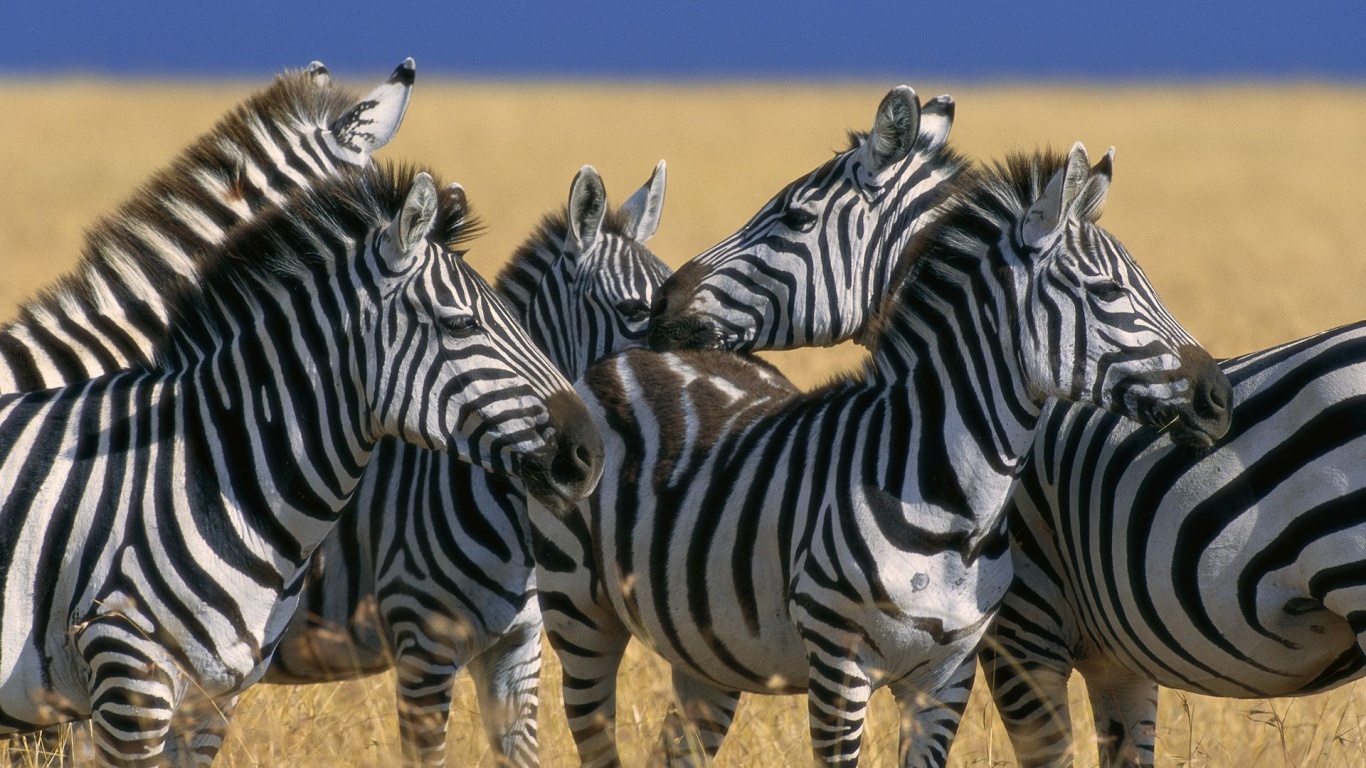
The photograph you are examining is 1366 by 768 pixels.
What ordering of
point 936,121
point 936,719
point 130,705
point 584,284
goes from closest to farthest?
point 130,705 → point 936,719 → point 936,121 → point 584,284

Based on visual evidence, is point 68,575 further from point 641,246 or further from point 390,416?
point 641,246

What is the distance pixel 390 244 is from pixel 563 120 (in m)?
34.1

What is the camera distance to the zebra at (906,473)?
4.69 metres

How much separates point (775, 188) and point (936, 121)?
21.0 meters

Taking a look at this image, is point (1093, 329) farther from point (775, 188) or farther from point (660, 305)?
point (775, 188)

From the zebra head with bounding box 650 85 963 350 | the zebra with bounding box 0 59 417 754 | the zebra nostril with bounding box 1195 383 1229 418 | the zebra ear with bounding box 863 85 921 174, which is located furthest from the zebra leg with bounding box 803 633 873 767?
the zebra with bounding box 0 59 417 754

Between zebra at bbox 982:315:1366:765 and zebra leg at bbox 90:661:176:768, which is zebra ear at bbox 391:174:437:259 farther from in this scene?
zebra at bbox 982:315:1366:765

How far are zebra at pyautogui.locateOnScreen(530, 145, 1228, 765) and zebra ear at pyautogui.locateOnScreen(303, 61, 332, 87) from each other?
289 cm

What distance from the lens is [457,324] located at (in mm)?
4551

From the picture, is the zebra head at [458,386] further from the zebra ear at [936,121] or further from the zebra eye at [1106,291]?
the zebra ear at [936,121]

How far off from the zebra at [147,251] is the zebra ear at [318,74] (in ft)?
1.94

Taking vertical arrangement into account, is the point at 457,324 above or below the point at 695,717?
above

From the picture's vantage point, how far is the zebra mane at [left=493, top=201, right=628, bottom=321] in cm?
683

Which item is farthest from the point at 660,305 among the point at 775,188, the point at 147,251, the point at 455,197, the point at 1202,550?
the point at 775,188
